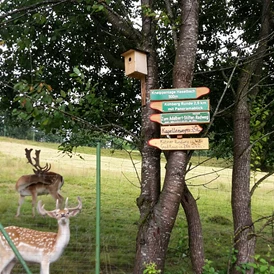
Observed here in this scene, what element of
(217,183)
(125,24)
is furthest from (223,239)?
(125,24)

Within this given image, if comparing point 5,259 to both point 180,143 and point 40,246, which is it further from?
point 180,143

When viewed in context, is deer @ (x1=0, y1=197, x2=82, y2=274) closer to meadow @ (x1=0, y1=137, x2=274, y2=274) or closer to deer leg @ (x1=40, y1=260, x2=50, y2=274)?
deer leg @ (x1=40, y1=260, x2=50, y2=274)

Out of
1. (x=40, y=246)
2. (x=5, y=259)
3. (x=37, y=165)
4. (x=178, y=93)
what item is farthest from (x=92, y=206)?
(x=178, y=93)

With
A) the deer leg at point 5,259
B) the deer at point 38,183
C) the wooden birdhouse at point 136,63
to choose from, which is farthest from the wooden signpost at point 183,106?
the deer leg at point 5,259

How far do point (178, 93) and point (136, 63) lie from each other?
62cm

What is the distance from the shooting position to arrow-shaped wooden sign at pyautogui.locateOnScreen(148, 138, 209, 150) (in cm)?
422

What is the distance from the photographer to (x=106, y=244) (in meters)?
5.67

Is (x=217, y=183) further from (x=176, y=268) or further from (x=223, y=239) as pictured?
(x=176, y=268)

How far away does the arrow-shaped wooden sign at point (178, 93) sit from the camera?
171 inches

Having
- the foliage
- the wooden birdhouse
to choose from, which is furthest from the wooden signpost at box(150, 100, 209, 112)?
the foliage

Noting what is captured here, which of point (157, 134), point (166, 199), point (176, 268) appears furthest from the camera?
point (176, 268)

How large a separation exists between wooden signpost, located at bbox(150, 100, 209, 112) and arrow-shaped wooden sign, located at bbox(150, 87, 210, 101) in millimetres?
56

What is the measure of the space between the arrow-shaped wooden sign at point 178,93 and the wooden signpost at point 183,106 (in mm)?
56

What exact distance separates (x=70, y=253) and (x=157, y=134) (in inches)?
69.7
